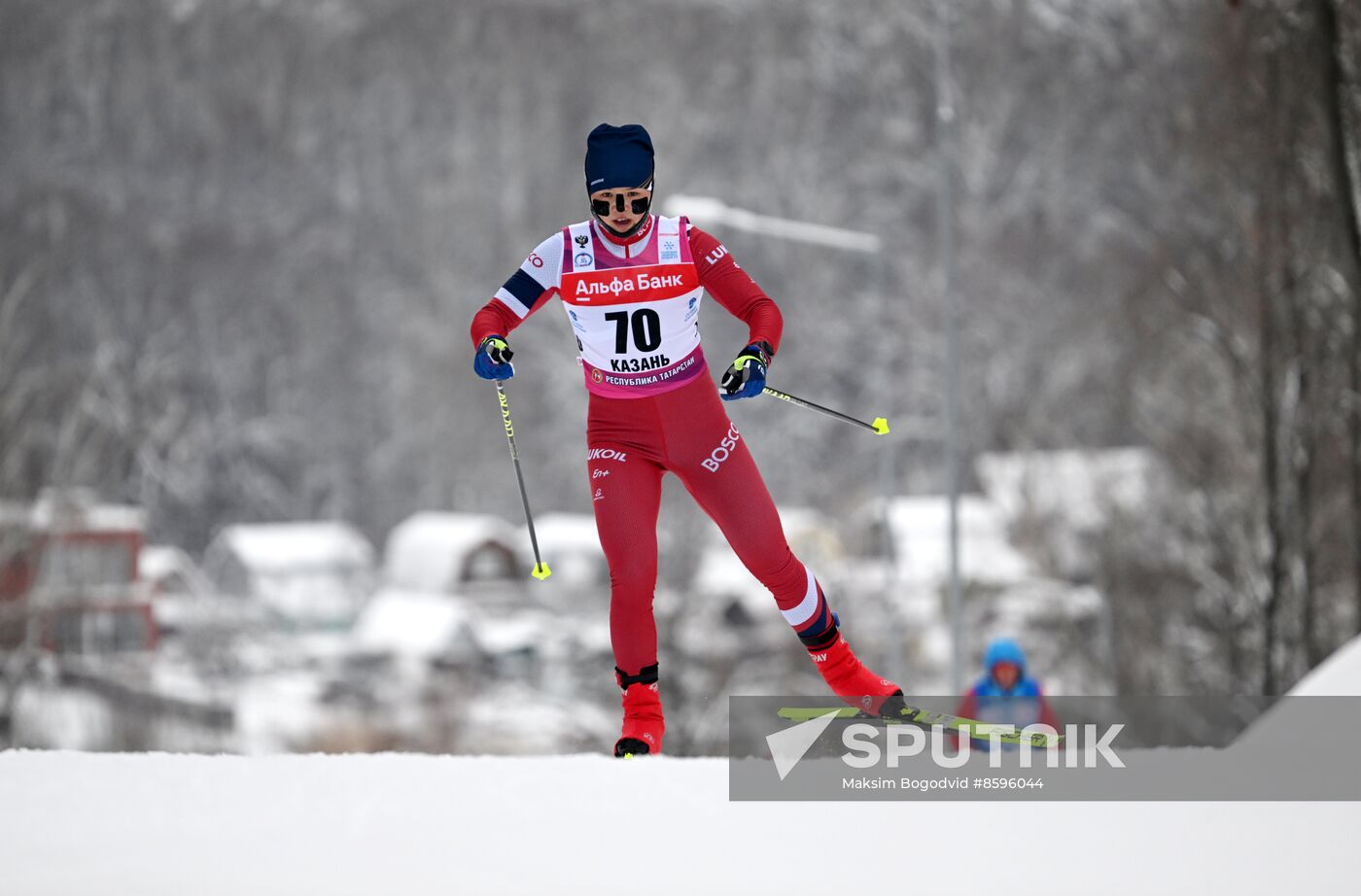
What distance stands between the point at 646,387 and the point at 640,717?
140 cm

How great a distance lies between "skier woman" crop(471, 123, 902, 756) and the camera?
614 centimetres

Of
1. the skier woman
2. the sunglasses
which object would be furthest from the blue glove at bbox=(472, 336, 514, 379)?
the sunglasses

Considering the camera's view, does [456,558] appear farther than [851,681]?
Yes

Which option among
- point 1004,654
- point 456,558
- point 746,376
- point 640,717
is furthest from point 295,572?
point 746,376

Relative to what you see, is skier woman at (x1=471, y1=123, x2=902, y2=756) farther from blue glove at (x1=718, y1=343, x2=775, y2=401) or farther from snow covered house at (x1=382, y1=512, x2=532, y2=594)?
snow covered house at (x1=382, y1=512, x2=532, y2=594)

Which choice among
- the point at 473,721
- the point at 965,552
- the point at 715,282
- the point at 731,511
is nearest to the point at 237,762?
the point at 731,511

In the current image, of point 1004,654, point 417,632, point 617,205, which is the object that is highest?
point 617,205

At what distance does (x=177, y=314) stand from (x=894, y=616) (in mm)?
53467

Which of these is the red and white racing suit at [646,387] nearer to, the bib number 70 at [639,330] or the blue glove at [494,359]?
the bib number 70 at [639,330]

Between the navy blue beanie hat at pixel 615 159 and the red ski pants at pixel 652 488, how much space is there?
35.1 inches

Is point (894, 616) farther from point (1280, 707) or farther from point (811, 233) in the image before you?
point (1280, 707)

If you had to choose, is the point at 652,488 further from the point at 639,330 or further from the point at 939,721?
the point at 939,721

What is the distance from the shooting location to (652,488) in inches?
249

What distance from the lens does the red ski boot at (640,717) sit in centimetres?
624
